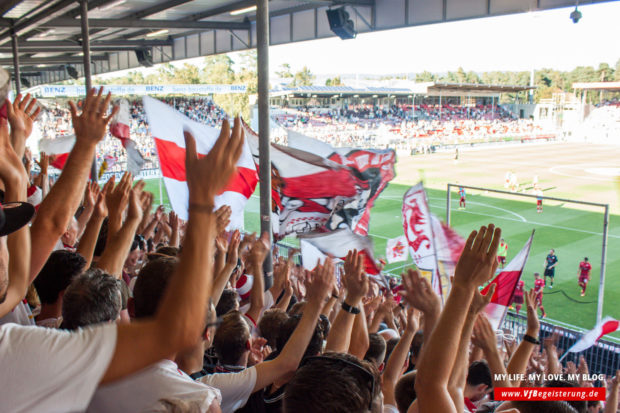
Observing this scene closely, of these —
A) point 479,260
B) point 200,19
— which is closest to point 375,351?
point 479,260

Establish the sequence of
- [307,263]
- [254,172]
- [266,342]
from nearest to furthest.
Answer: [266,342], [307,263], [254,172]

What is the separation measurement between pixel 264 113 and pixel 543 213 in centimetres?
1794

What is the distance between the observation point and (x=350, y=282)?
2.71 meters

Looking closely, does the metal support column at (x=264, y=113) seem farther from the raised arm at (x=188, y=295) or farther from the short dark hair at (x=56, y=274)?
the raised arm at (x=188, y=295)

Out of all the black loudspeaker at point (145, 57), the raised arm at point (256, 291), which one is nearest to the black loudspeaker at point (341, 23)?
the raised arm at point (256, 291)

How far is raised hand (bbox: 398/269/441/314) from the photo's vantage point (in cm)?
234

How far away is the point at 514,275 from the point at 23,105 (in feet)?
14.6

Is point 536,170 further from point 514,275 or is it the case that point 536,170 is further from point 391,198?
Result: point 514,275

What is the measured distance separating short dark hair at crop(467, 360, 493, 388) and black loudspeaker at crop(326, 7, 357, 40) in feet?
25.7

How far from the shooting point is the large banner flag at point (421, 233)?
5582 mm

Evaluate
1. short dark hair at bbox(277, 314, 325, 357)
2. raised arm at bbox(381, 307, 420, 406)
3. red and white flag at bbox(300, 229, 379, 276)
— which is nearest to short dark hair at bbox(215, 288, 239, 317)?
short dark hair at bbox(277, 314, 325, 357)

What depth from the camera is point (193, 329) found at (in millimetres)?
1255

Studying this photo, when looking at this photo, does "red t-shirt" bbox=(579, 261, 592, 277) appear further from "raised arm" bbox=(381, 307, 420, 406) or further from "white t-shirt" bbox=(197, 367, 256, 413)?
"white t-shirt" bbox=(197, 367, 256, 413)

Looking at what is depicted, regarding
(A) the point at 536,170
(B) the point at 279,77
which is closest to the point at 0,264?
(A) the point at 536,170
